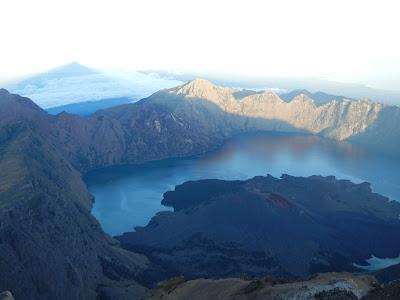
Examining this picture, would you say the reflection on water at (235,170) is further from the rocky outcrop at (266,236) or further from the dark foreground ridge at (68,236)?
the rocky outcrop at (266,236)

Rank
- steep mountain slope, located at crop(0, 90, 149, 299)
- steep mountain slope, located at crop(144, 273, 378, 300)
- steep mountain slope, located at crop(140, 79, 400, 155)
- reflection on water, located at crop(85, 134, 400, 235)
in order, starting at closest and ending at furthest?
steep mountain slope, located at crop(144, 273, 378, 300) < steep mountain slope, located at crop(0, 90, 149, 299) < reflection on water, located at crop(85, 134, 400, 235) < steep mountain slope, located at crop(140, 79, 400, 155)

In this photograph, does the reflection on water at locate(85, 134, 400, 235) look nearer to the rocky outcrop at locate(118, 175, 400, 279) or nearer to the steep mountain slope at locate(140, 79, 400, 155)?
the steep mountain slope at locate(140, 79, 400, 155)

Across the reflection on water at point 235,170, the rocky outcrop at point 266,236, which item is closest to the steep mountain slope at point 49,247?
the rocky outcrop at point 266,236

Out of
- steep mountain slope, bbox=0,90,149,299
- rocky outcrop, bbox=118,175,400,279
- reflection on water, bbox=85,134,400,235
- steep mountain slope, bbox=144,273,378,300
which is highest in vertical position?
steep mountain slope, bbox=144,273,378,300

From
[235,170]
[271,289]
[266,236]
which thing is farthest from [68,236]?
[235,170]

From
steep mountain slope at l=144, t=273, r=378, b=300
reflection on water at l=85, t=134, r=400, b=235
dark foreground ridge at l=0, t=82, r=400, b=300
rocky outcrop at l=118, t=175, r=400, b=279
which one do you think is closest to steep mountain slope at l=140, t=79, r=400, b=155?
reflection on water at l=85, t=134, r=400, b=235

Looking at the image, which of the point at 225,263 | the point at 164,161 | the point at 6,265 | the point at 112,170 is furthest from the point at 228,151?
the point at 6,265

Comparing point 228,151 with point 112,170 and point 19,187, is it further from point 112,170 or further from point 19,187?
point 19,187
